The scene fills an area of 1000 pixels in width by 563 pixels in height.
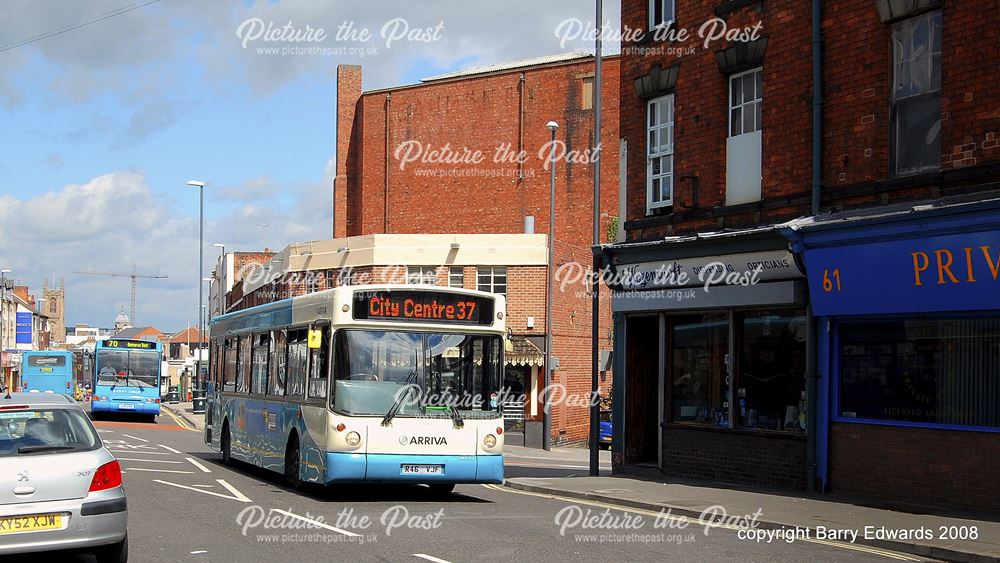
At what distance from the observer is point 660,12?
2038 cm

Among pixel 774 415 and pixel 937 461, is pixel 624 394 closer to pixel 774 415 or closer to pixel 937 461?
pixel 774 415

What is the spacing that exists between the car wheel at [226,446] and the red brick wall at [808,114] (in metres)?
8.79

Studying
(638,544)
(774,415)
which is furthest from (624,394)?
(638,544)

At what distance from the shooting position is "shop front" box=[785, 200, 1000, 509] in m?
13.6

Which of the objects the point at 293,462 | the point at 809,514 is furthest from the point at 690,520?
the point at 293,462

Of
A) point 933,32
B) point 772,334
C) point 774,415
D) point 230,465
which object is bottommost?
point 230,465

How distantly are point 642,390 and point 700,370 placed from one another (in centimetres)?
211

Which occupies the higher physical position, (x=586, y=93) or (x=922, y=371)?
(x=586, y=93)

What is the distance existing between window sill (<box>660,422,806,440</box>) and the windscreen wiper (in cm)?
584

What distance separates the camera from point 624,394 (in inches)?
814

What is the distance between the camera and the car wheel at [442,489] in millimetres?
16703

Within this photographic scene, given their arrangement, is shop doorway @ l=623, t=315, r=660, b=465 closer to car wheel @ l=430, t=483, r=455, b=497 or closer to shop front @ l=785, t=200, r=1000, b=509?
car wheel @ l=430, t=483, r=455, b=497

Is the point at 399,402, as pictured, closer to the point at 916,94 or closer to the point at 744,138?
the point at 744,138

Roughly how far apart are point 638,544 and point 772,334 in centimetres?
702
